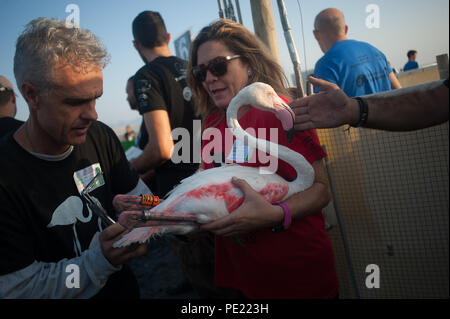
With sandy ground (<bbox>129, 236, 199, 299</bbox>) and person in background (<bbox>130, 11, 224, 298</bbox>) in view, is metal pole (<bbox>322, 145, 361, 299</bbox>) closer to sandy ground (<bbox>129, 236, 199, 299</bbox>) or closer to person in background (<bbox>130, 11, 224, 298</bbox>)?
person in background (<bbox>130, 11, 224, 298</bbox>)

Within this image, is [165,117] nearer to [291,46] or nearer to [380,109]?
[291,46]

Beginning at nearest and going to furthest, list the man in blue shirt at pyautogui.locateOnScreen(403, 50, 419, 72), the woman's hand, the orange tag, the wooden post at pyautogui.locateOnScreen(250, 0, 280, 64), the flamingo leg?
the flamingo leg → the woman's hand → the orange tag → the wooden post at pyautogui.locateOnScreen(250, 0, 280, 64) → the man in blue shirt at pyautogui.locateOnScreen(403, 50, 419, 72)

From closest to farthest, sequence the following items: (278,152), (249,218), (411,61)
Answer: (249,218), (278,152), (411,61)

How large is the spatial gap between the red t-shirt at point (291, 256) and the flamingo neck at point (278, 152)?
68mm

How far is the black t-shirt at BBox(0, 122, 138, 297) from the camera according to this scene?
1253mm

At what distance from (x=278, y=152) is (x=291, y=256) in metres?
0.62

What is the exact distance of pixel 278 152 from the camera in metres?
1.43

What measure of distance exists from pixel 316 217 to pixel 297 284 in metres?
0.42

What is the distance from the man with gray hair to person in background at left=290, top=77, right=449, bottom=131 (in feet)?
4.02

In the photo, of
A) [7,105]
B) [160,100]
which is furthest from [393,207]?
[7,105]

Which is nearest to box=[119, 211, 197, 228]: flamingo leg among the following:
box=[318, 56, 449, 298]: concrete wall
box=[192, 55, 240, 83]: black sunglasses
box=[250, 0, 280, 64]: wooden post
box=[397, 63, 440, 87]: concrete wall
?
box=[192, 55, 240, 83]: black sunglasses

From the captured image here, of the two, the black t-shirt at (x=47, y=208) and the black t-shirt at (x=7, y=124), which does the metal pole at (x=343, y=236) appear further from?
the black t-shirt at (x=7, y=124)
